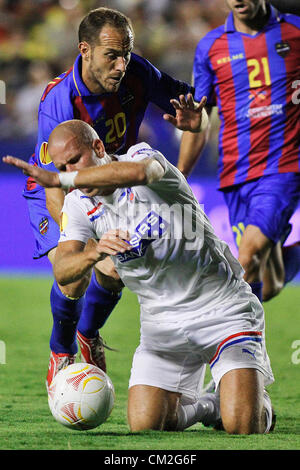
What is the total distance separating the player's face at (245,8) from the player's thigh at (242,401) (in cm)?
294

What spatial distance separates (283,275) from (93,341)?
227cm

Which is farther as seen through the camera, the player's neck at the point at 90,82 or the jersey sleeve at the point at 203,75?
the jersey sleeve at the point at 203,75

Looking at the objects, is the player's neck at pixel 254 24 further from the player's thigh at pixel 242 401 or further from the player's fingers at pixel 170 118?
the player's thigh at pixel 242 401

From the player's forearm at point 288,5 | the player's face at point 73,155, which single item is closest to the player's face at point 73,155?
the player's face at point 73,155

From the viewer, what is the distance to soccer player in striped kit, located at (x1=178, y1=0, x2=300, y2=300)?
599cm

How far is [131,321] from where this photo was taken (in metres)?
8.09

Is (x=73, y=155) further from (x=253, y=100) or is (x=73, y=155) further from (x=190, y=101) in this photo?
(x=253, y=100)

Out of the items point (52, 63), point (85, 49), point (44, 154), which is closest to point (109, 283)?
point (44, 154)

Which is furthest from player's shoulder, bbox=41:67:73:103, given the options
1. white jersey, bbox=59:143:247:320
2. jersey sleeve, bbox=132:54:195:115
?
white jersey, bbox=59:143:247:320

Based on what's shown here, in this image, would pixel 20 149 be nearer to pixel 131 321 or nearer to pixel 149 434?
pixel 131 321

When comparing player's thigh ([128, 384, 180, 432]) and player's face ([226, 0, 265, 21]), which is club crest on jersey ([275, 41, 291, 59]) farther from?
player's thigh ([128, 384, 180, 432])

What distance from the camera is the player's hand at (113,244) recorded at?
3365 millimetres
